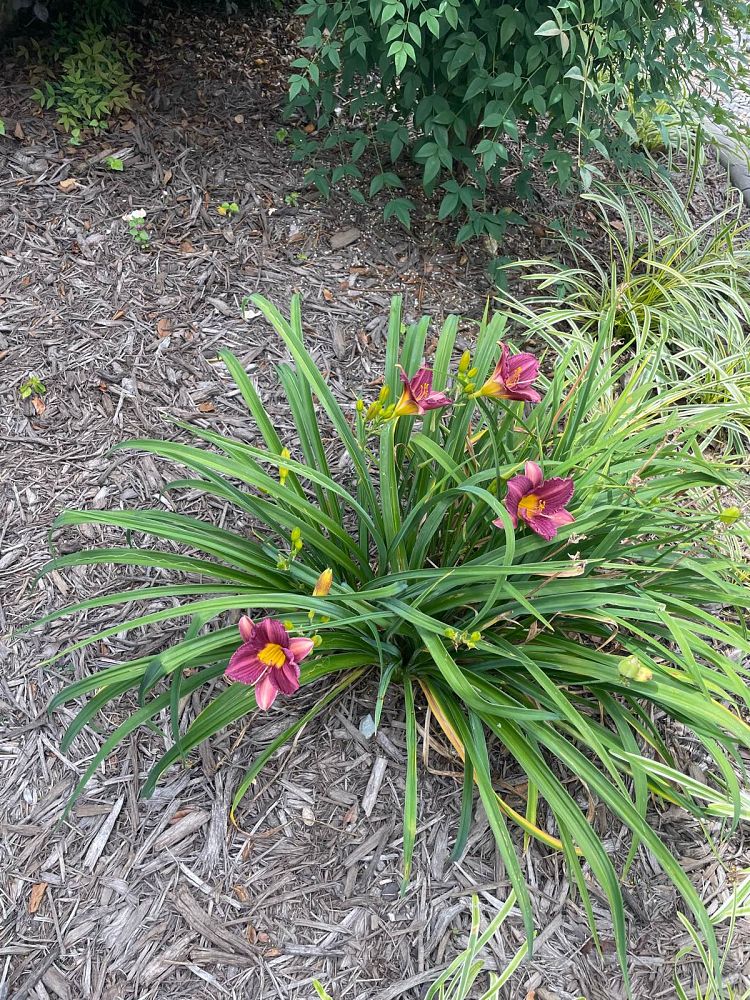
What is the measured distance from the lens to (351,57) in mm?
2172

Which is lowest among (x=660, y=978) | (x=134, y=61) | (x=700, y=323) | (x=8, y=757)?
(x=660, y=978)

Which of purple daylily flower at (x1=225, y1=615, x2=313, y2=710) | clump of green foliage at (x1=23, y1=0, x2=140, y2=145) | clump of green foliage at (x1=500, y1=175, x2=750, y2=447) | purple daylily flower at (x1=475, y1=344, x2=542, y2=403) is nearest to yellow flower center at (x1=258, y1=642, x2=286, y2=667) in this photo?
purple daylily flower at (x1=225, y1=615, x2=313, y2=710)

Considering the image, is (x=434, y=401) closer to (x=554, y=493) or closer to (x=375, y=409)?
(x=375, y=409)

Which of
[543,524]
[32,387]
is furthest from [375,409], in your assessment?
[32,387]

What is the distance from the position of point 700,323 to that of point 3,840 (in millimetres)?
2505

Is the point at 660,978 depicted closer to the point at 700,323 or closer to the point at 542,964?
the point at 542,964

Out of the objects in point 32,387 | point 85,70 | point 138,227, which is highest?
point 85,70

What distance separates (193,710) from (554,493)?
35.5 inches

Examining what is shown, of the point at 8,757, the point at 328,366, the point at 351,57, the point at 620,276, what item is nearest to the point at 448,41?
the point at 351,57

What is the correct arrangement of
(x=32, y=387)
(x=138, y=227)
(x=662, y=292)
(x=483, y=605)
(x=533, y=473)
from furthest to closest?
(x=662, y=292)
(x=138, y=227)
(x=32, y=387)
(x=483, y=605)
(x=533, y=473)

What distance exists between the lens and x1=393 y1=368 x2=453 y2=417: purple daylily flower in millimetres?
1340

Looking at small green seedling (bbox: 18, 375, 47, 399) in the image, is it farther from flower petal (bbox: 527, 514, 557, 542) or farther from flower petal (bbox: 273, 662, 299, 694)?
flower petal (bbox: 527, 514, 557, 542)

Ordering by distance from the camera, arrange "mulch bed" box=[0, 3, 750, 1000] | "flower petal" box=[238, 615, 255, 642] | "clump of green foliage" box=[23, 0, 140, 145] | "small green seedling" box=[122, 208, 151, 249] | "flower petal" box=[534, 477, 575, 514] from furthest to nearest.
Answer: "clump of green foliage" box=[23, 0, 140, 145] < "small green seedling" box=[122, 208, 151, 249] < "mulch bed" box=[0, 3, 750, 1000] < "flower petal" box=[534, 477, 575, 514] < "flower petal" box=[238, 615, 255, 642]

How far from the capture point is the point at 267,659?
1.17m
